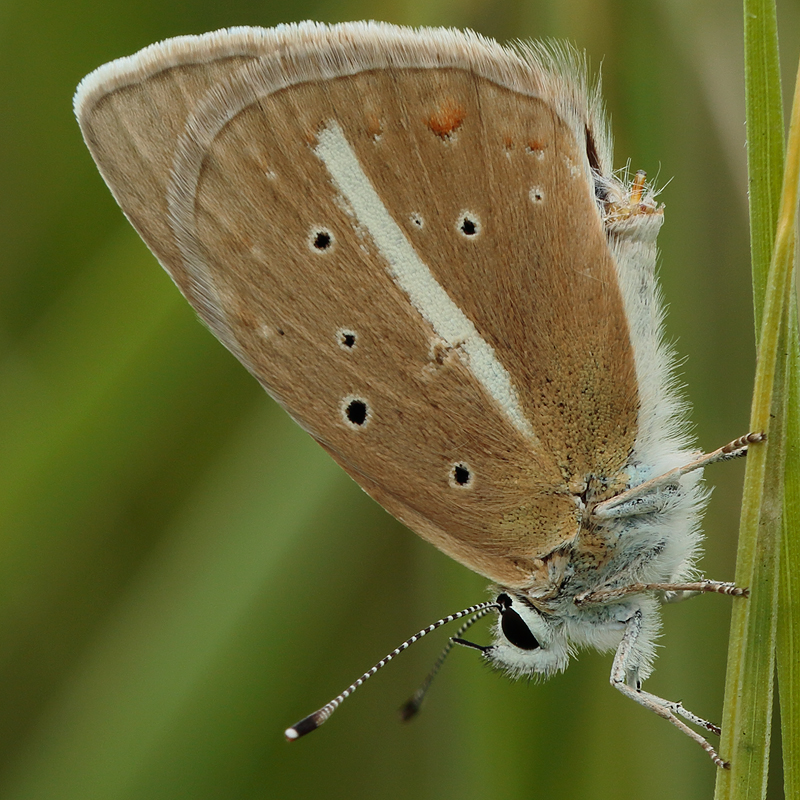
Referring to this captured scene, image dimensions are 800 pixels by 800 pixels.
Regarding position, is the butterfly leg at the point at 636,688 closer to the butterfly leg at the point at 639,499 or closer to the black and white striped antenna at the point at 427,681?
the butterfly leg at the point at 639,499

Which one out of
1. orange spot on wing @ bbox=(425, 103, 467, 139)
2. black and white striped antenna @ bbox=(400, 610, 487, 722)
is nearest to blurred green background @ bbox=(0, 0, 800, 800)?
black and white striped antenna @ bbox=(400, 610, 487, 722)

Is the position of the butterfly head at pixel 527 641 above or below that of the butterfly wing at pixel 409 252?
below

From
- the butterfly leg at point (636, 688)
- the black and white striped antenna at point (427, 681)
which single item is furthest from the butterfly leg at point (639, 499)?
the black and white striped antenna at point (427, 681)

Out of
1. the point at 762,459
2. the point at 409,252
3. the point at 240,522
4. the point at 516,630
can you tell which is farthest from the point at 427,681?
the point at 762,459

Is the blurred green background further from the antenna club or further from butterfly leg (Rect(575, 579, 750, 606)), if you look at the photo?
the antenna club

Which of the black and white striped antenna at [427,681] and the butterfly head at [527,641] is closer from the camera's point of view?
the butterfly head at [527,641]

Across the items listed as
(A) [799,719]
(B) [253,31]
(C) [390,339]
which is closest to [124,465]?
(C) [390,339]
